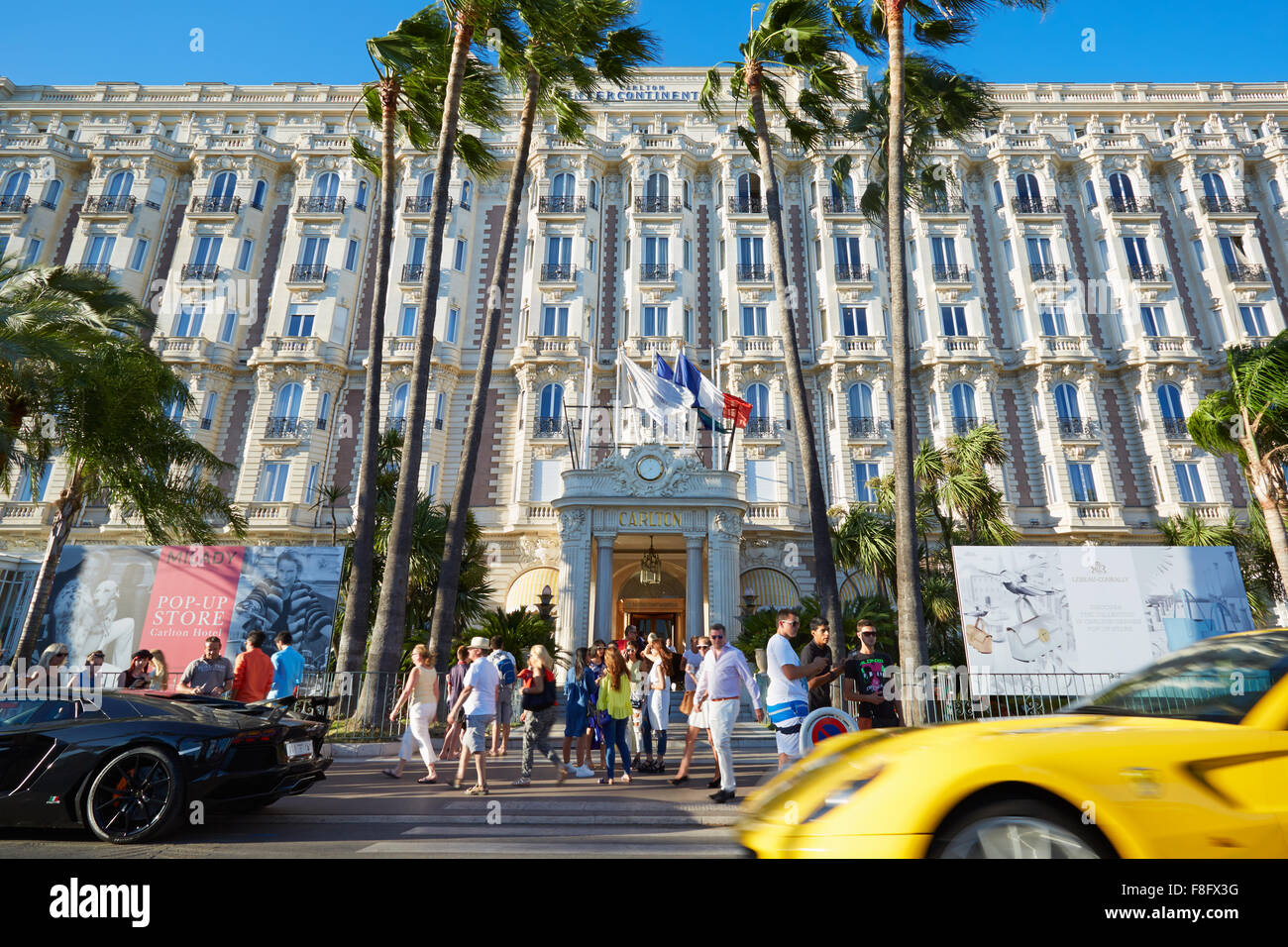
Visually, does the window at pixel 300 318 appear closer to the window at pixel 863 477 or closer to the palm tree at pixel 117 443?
the palm tree at pixel 117 443

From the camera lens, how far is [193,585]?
47.4 feet

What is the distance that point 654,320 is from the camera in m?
29.3

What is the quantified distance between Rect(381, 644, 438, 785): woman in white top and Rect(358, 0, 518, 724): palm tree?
3113 mm

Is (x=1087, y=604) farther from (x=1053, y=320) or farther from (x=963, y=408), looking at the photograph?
(x=1053, y=320)

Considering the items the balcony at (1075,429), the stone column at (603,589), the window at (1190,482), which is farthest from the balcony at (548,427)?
the window at (1190,482)

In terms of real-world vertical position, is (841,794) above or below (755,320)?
below

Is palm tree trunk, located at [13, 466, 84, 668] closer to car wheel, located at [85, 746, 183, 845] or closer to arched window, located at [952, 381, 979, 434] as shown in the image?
car wheel, located at [85, 746, 183, 845]

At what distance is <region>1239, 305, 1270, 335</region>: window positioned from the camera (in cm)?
2928

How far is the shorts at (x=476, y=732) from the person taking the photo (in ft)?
26.0

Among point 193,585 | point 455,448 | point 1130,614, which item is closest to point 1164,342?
point 1130,614

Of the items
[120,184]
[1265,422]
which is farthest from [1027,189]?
[120,184]

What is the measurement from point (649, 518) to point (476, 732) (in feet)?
41.1

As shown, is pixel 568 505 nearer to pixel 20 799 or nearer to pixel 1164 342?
pixel 20 799

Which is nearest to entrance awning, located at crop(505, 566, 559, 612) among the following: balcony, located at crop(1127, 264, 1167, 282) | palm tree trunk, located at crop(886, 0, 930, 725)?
palm tree trunk, located at crop(886, 0, 930, 725)
